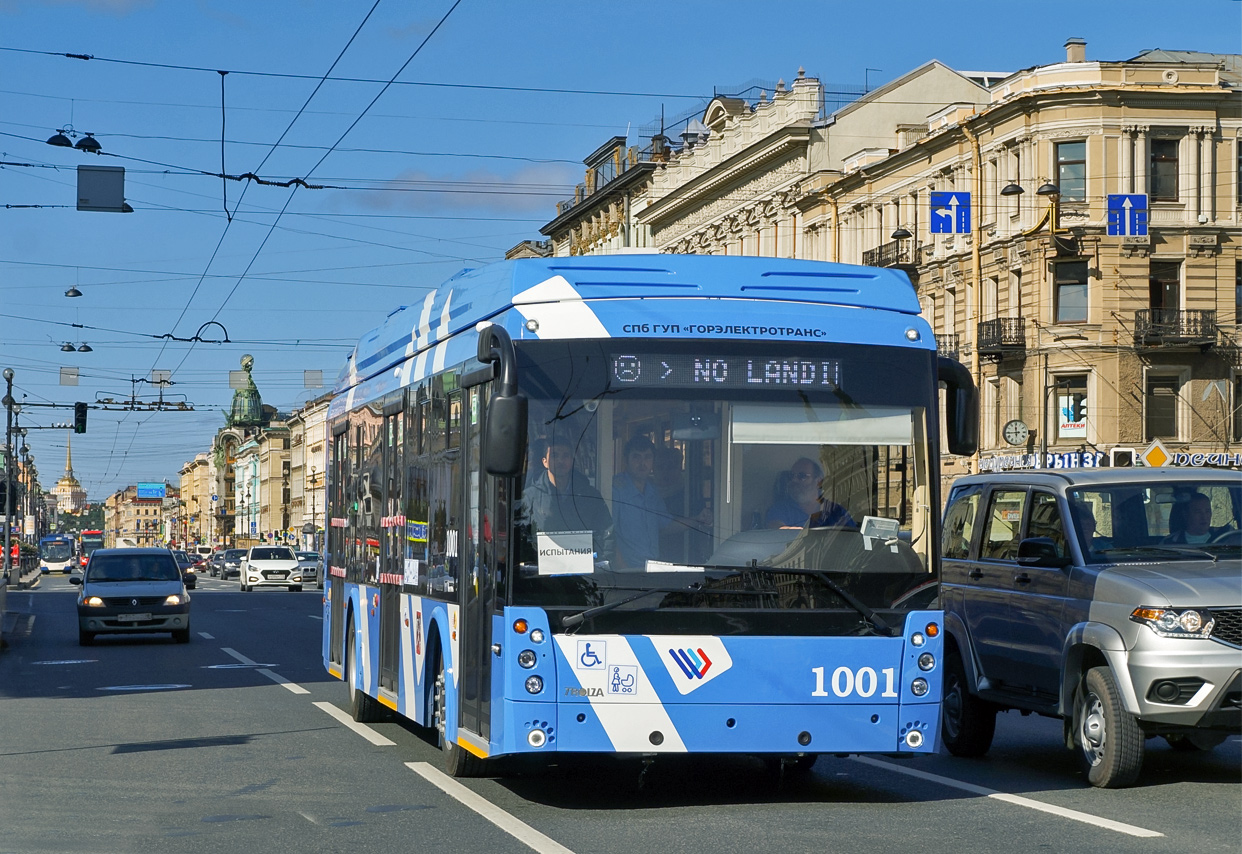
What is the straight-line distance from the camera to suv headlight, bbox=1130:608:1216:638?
1038 cm

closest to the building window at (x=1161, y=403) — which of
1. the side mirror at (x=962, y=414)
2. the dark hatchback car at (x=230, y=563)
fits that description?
the side mirror at (x=962, y=414)

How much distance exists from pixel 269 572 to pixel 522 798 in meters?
56.4

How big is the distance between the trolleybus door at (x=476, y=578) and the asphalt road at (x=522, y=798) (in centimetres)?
57

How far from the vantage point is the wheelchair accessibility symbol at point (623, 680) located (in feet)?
31.3

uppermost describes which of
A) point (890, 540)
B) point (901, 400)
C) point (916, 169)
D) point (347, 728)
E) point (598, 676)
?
point (916, 169)

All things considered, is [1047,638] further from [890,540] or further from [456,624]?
[456,624]

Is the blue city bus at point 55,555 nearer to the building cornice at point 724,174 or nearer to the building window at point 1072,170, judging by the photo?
the building cornice at point 724,174

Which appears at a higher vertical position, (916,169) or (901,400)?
(916,169)

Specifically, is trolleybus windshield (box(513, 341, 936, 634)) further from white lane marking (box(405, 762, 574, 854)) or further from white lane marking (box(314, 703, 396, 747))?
white lane marking (box(314, 703, 396, 747))

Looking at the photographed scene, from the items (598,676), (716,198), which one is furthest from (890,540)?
(716,198)

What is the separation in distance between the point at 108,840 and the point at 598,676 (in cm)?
251

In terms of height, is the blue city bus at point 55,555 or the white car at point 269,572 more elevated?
the white car at point 269,572

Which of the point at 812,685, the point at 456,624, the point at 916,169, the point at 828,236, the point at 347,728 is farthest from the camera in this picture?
the point at 828,236

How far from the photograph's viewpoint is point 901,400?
10.0 m
